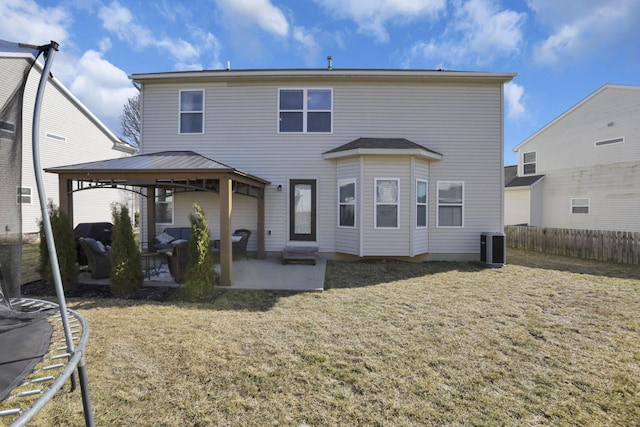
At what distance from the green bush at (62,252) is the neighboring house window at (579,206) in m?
19.6

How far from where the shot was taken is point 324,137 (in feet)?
30.3

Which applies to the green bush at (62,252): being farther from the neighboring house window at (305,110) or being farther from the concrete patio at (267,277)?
the neighboring house window at (305,110)

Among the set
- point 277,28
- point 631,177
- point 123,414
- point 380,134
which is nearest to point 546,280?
point 380,134

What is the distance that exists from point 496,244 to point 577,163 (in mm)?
9729

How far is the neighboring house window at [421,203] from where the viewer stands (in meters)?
8.70

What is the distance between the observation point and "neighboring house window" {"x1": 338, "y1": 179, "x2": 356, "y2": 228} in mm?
8672

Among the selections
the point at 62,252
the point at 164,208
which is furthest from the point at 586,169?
the point at 62,252

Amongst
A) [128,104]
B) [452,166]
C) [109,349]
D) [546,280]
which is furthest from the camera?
[128,104]

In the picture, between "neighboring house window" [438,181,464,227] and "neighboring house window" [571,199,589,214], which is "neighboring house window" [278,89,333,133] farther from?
"neighboring house window" [571,199,589,214]

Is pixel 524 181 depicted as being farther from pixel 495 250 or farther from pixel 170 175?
pixel 170 175

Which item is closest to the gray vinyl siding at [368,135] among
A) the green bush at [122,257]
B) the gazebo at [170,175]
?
the gazebo at [170,175]

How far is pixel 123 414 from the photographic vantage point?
245 cm

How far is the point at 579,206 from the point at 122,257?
61.0 ft

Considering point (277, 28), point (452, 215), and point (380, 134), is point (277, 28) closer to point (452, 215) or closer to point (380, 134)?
point (380, 134)
